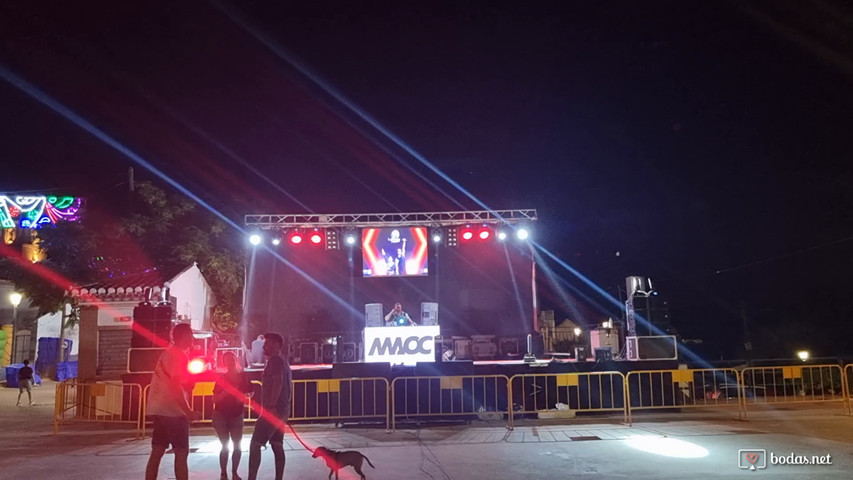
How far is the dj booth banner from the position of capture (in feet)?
45.4

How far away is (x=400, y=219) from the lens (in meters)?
20.3

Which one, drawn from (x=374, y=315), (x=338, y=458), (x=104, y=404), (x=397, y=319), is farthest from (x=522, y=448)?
(x=374, y=315)

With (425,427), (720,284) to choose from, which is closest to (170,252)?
(425,427)

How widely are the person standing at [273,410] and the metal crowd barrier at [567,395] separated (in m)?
6.77

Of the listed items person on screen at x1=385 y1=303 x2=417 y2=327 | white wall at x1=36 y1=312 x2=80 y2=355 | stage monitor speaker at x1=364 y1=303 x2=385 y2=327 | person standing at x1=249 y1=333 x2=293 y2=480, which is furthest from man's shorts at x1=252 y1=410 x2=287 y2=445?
white wall at x1=36 y1=312 x2=80 y2=355

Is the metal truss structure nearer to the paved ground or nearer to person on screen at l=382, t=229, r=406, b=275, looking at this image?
person on screen at l=382, t=229, r=406, b=275

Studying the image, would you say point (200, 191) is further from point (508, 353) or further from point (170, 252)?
point (508, 353)

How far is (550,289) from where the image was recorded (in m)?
36.2

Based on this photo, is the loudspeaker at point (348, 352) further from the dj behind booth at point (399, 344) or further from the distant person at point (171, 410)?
the distant person at point (171, 410)

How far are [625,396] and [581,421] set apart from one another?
1.06 meters

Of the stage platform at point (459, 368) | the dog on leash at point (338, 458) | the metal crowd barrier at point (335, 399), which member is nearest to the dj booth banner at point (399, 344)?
the stage platform at point (459, 368)

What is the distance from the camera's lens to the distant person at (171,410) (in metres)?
5.43

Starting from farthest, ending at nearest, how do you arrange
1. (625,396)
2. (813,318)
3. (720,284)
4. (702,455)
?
(720,284), (813,318), (625,396), (702,455)

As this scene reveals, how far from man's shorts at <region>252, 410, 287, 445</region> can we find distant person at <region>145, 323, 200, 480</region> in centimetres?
64
